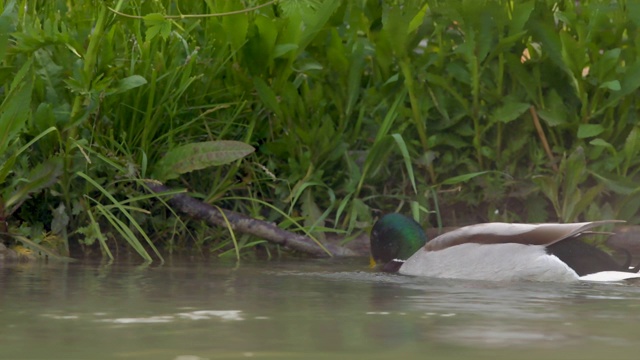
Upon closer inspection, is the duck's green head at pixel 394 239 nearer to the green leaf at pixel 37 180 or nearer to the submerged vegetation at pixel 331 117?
the submerged vegetation at pixel 331 117

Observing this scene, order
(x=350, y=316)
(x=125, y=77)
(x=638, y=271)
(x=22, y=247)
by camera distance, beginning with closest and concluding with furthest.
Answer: (x=350, y=316), (x=638, y=271), (x=22, y=247), (x=125, y=77)

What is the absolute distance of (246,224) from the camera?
682 cm

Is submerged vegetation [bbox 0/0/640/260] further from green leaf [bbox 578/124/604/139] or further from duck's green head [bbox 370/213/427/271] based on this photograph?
duck's green head [bbox 370/213/427/271]

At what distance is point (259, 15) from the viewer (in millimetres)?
7105

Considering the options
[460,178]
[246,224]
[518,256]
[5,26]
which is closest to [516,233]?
[518,256]

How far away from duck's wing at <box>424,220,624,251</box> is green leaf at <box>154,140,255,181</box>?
1273 millimetres

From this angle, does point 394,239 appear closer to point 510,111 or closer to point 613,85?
point 510,111

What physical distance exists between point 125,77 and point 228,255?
1.17 meters

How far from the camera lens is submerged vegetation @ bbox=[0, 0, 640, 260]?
22.3 ft

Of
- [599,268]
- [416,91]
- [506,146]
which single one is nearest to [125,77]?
[416,91]

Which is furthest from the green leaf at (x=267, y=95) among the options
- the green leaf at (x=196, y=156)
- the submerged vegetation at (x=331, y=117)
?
the green leaf at (x=196, y=156)

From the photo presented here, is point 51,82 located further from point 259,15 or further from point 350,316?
point 350,316

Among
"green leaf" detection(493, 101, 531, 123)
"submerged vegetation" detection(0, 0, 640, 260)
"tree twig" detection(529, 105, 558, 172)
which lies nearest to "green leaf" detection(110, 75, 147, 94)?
"submerged vegetation" detection(0, 0, 640, 260)

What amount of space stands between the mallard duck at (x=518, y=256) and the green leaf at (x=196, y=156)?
1069 millimetres
